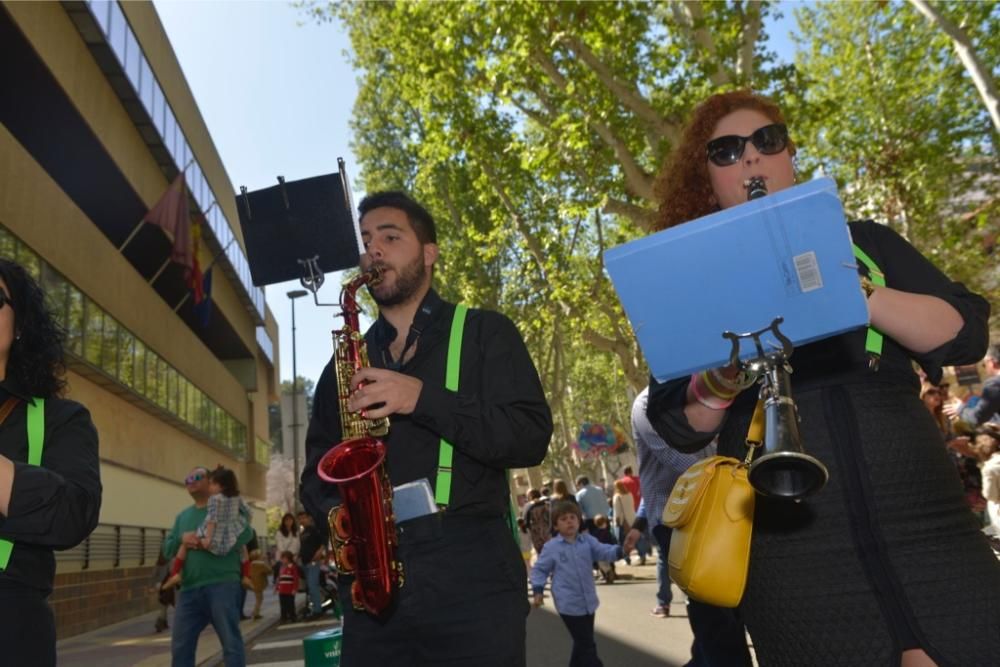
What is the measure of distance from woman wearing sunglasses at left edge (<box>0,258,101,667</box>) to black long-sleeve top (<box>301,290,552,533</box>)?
796mm

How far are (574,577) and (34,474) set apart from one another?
555 centimetres

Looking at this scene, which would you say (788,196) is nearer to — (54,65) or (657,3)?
(657,3)

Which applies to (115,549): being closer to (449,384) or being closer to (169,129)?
(169,129)

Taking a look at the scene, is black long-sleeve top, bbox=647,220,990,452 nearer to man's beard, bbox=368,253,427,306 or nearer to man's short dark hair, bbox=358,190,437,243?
man's beard, bbox=368,253,427,306

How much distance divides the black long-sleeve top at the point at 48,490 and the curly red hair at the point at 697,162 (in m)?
1.70

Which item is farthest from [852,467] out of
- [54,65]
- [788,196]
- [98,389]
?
[98,389]

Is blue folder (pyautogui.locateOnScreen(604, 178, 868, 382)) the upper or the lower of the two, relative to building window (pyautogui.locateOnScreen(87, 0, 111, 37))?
lower

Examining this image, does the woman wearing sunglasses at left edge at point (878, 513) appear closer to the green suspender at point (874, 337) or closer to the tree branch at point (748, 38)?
the green suspender at point (874, 337)

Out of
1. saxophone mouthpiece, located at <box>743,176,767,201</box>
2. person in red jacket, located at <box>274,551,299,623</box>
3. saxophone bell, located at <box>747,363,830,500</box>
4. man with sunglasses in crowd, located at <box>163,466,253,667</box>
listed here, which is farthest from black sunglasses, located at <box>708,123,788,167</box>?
person in red jacket, located at <box>274,551,299,623</box>

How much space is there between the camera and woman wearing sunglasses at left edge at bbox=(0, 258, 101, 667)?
241cm

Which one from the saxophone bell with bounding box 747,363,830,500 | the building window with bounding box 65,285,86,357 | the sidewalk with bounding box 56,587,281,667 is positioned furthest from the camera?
the building window with bounding box 65,285,86,357

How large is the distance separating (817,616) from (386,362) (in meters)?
1.69

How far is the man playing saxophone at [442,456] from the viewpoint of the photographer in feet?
9.18

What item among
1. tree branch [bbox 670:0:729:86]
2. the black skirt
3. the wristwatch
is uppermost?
tree branch [bbox 670:0:729:86]
